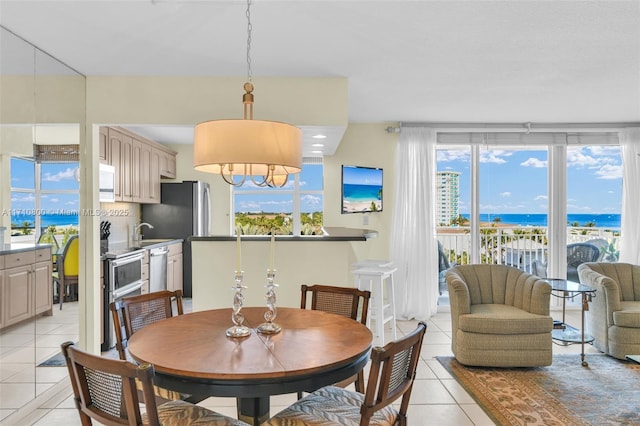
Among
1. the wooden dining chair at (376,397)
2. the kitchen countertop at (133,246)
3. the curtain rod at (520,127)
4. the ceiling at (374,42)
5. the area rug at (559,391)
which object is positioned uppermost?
the ceiling at (374,42)

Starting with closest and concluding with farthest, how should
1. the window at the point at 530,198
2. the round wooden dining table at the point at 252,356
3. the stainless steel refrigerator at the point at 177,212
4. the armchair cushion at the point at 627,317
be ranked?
the round wooden dining table at the point at 252,356
the armchair cushion at the point at 627,317
the window at the point at 530,198
the stainless steel refrigerator at the point at 177,212

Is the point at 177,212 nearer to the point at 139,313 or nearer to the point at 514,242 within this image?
the point at 139,313

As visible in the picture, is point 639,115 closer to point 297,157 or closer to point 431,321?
point 431,321

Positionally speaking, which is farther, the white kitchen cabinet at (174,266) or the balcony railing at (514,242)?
the balcony railing at (514,242)

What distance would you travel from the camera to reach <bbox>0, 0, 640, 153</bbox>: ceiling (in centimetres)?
238

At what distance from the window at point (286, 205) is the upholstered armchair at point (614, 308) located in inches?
139

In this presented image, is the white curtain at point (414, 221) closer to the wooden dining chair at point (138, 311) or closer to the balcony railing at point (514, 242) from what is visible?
the balcony railing at point (514, 242)

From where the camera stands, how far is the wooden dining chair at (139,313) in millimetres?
2179

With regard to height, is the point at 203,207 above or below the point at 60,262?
above

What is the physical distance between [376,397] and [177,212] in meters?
5.05

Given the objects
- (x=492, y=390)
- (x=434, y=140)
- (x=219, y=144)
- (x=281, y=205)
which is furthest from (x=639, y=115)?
(x=219, y=144)

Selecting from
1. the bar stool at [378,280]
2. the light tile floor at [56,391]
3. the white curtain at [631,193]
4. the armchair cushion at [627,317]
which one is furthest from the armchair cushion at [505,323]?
the white curtain at [631,193]

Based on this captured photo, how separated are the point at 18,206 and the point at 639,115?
20.4ft

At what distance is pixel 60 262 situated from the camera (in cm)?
319
